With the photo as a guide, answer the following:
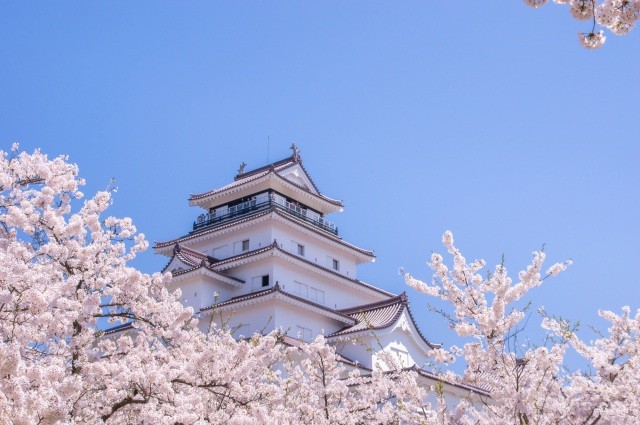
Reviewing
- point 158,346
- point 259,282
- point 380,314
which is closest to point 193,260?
point 259,282

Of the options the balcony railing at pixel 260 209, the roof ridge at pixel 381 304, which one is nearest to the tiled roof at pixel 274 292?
the roof ridge at pixel 381 304

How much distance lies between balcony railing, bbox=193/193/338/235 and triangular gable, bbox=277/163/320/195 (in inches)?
55.8

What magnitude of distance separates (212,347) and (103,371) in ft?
5.91

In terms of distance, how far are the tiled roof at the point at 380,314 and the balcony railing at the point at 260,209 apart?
18.7 ft

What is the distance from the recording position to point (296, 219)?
35.6 meters

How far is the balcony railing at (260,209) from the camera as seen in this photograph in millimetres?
36531

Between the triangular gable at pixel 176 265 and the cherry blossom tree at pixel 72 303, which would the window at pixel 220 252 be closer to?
the triangular gable at pixel 176 265

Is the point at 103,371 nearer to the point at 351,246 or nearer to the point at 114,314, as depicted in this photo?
the point at 114,314

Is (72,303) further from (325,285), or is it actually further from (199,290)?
(325,285)

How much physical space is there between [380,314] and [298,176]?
10286 mm

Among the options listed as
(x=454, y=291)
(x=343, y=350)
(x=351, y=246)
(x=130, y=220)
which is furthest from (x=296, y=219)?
(x=454, y=291)

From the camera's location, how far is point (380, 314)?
3353 cm

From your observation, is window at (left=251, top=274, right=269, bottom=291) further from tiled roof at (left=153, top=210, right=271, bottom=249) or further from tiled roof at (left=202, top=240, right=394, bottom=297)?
tiled roof at (left=153, top=210, right=271, bottom=249)

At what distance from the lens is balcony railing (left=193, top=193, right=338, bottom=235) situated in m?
36.5
